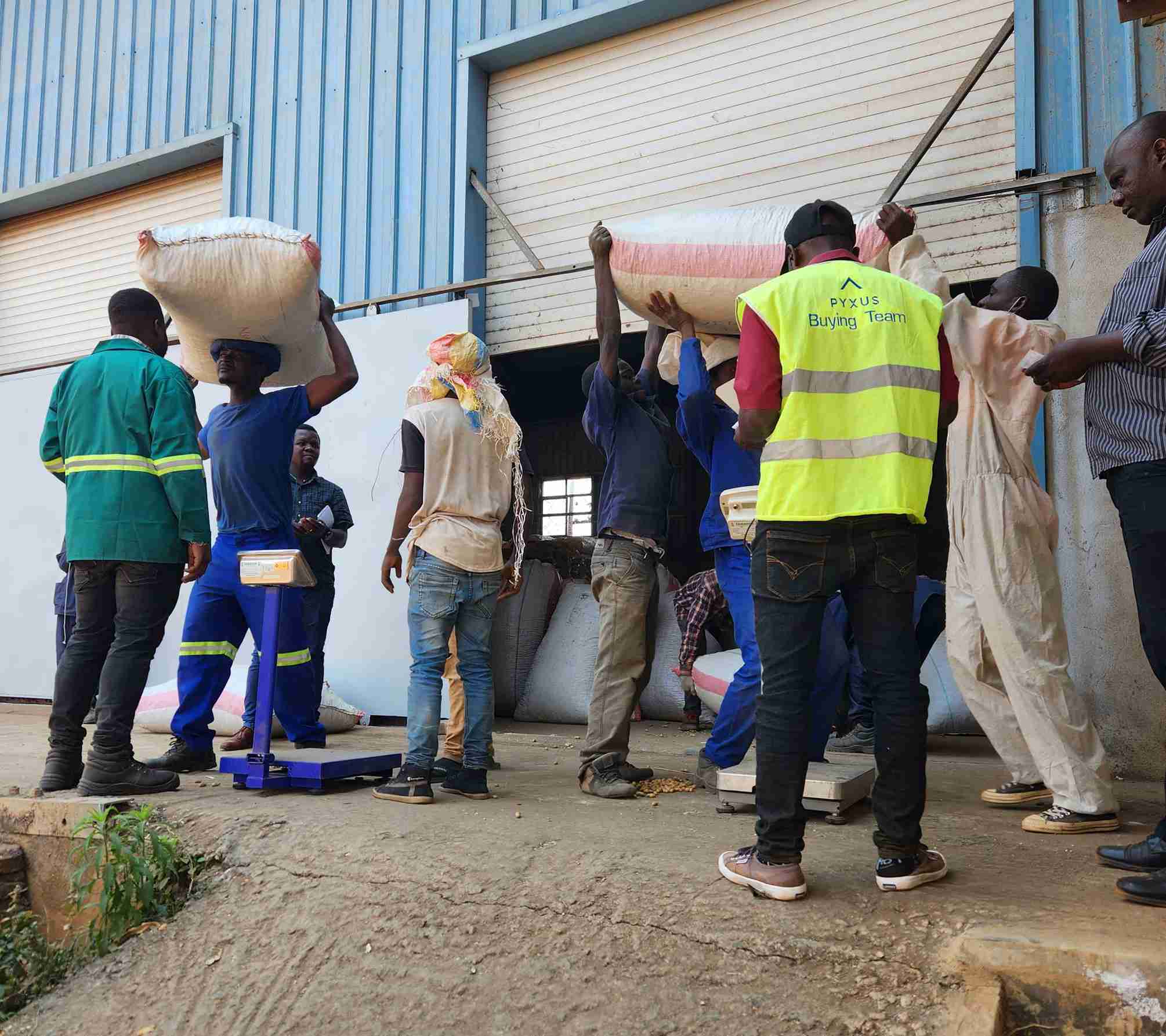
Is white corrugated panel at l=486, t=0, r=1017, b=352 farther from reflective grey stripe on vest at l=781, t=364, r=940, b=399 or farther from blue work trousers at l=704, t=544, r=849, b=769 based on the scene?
reflective grey stripe on vest at l=781, t=364, r=940, b=399

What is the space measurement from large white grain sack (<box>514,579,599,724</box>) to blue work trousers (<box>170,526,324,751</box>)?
8.50 ft

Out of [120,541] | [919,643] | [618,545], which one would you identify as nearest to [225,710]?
[120,541]

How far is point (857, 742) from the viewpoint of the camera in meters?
5.18

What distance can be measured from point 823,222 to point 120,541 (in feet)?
8.66

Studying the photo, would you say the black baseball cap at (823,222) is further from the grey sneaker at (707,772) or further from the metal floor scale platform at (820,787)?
the grey sneaker at (707,772)

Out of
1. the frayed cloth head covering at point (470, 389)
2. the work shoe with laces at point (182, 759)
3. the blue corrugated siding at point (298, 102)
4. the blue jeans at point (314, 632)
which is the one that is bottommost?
the work shoe with laces at point (182, 759)

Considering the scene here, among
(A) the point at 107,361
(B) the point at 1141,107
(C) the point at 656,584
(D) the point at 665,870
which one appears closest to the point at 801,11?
(B) the point at 1141,107

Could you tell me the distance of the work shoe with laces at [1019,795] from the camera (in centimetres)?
360

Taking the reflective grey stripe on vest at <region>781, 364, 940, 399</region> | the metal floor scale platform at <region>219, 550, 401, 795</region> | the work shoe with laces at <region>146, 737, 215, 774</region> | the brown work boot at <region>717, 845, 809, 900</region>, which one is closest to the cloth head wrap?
the metal floor scale platform at <region>219, 550, 401, 795</region>

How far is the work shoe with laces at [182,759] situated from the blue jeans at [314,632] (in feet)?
3.53

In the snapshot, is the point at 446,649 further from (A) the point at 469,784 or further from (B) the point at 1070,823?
(B) the point at 1070,823

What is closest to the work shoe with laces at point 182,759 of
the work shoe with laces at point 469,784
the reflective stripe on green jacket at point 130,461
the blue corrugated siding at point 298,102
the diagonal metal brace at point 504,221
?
the reflective stripe on green jacket at point 130,461

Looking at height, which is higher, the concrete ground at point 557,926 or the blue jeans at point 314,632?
the blue jeans at point 314,632

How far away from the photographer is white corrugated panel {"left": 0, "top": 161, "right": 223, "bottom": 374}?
8.77m
